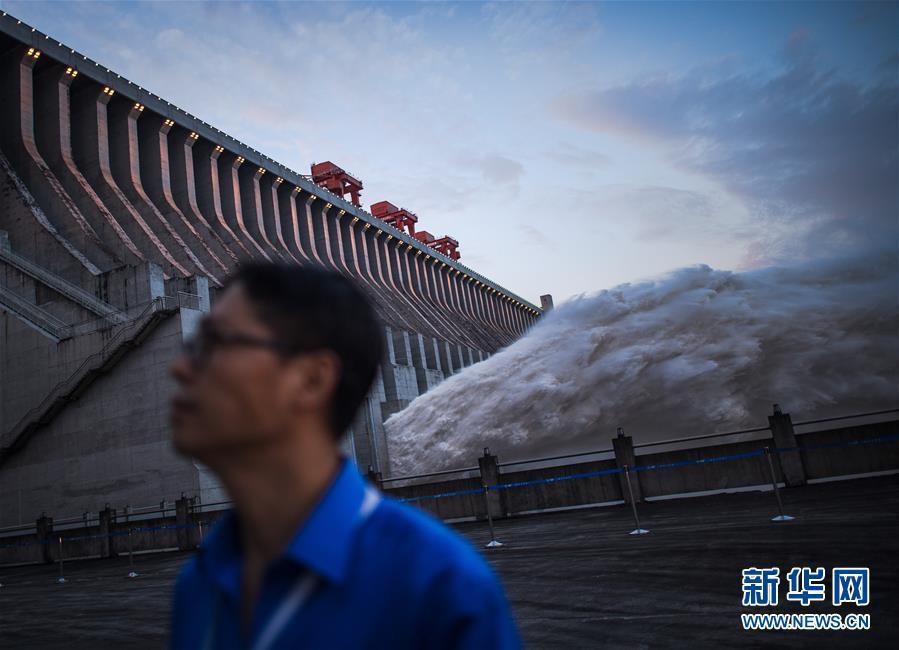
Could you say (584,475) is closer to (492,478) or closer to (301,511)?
Result: (492,478)

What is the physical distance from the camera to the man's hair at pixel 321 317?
127cm

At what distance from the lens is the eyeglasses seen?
4.09 ft

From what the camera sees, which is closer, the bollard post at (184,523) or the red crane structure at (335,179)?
the bollard post at (184,523)

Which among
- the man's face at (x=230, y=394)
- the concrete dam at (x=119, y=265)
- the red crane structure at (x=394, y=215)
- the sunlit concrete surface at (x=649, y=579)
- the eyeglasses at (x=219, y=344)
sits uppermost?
the red crane structure at (x=394, y=215)

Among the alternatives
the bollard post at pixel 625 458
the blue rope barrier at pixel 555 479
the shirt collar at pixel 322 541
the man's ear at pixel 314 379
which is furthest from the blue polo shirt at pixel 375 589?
the bollard post at pixel 625 458

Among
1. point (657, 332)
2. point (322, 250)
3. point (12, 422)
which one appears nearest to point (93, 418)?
point (12, 422)

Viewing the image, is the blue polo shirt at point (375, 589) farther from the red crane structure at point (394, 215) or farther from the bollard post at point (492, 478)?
the red crane structure at point (394, 215)

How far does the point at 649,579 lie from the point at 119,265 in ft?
96.1

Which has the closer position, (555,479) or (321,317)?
(321,317)

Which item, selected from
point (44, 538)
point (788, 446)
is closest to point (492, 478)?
point (788, 446)

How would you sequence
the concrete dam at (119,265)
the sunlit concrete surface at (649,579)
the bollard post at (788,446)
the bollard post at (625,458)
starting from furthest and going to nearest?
the concrete dam at (119,265) < the bollard post at (625,458) < the bollard post at (788,446) < the sunlit concrete surface at (649,579)

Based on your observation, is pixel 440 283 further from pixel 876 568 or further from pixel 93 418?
pixel 876 568

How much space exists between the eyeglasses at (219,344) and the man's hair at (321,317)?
13 millimetres

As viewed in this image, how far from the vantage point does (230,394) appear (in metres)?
1.21
